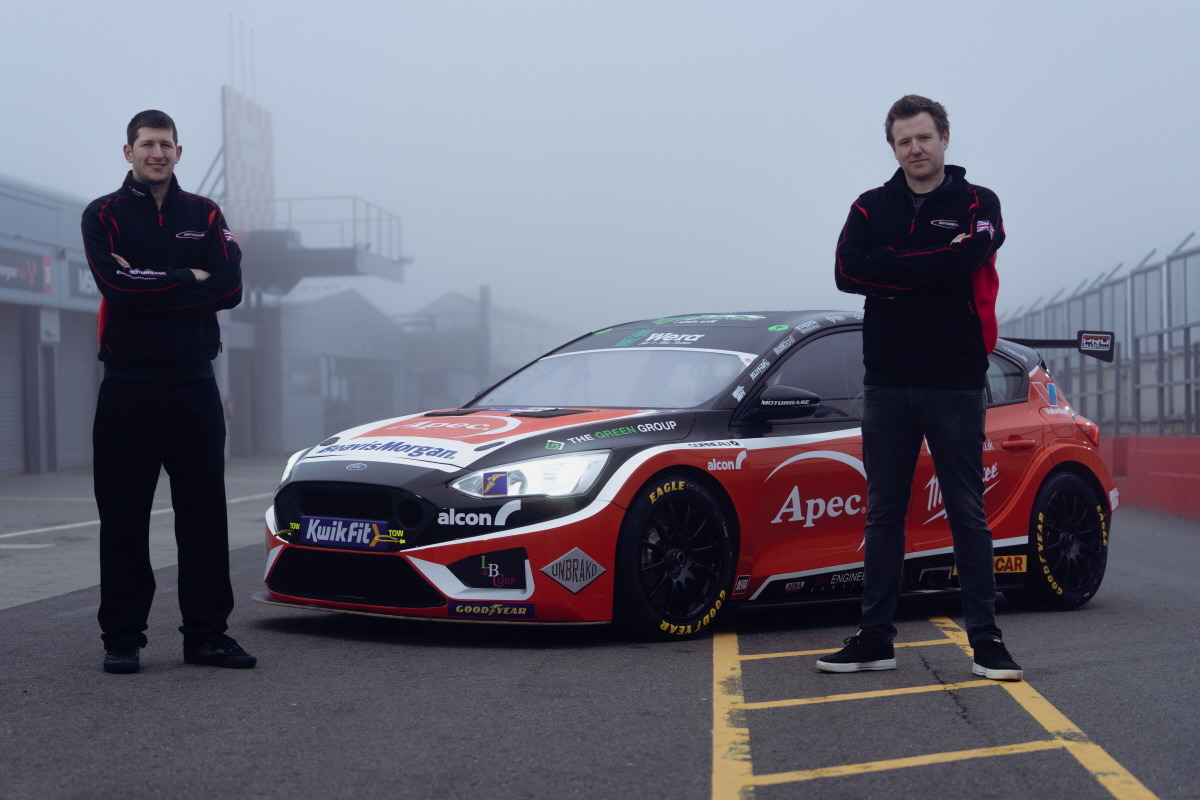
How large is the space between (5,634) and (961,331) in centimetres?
413

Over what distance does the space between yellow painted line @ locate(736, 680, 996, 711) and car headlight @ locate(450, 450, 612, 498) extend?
1273 mm

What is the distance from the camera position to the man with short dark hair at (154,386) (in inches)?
188

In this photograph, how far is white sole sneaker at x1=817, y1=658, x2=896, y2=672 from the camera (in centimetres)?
466

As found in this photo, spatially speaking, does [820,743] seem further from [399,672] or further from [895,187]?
[895,187]

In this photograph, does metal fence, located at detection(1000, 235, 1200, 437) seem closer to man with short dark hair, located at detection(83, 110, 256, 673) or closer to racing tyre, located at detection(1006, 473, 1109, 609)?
racing tyre, located at detection(1006, 473, 1109, 609)

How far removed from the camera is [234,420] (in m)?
32.4

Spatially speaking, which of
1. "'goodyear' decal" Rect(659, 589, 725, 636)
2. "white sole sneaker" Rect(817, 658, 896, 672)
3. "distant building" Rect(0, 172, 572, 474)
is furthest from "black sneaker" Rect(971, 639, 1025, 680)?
"distant building" Rect(0, 172, 572, 474)

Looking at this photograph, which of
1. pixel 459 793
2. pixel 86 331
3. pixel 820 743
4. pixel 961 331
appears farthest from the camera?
pixel 86 331

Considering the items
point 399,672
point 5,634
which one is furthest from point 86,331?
point 399,672

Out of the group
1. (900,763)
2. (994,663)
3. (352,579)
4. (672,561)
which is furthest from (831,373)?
(900,763)

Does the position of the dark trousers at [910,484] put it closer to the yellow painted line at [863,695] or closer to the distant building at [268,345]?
the yellow painted line at [863,695]

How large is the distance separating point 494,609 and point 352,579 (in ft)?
1.96

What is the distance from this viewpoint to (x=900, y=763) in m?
3.46

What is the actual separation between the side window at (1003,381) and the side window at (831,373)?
72 centimetres
